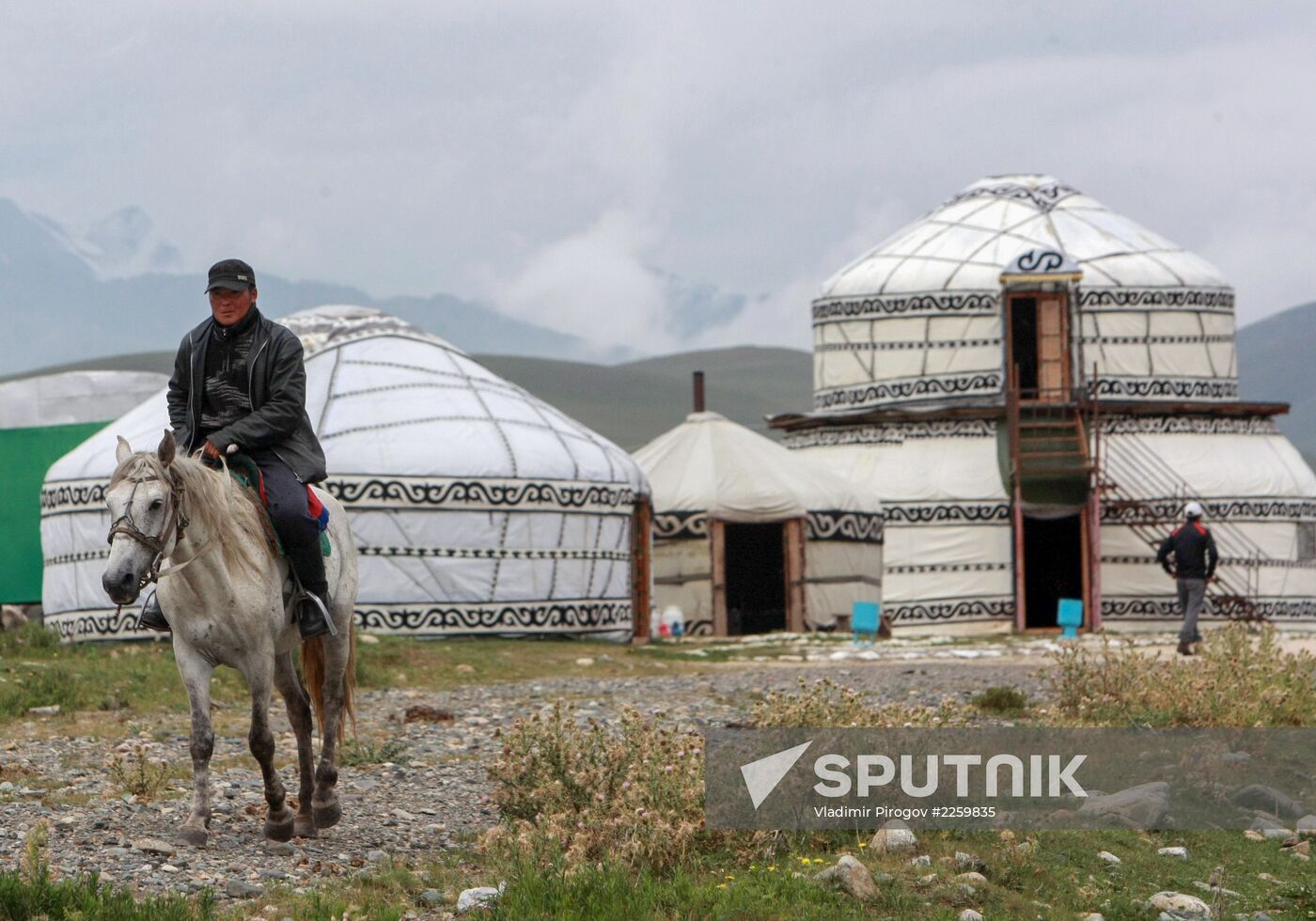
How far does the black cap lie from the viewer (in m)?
5.85

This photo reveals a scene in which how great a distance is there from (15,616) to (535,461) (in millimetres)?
4836

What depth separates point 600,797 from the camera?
5.70m

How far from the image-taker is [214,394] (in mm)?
5977

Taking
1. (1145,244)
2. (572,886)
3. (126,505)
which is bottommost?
(572,886)

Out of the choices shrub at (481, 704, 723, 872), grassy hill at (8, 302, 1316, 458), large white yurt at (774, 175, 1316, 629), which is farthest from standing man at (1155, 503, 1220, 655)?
grassy hill at (8, 302, 1316, 458)

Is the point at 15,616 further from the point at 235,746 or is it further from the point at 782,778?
the point at 782,778

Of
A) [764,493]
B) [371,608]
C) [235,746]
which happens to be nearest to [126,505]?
[235,746]

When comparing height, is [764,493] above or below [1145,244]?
below

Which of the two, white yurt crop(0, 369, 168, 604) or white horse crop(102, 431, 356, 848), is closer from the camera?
white horse crop(102, 431, 356, 848)

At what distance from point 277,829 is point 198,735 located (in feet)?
1.25

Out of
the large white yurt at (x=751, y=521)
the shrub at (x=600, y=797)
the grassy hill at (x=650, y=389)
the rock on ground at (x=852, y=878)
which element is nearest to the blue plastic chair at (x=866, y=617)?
the large white yurt at (x=751, y=521)

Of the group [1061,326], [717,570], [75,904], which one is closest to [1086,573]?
[1061,326]

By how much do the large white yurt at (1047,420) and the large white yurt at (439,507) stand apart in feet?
24.0

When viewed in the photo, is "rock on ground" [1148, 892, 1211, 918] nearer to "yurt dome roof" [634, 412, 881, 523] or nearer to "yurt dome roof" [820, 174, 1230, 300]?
"yurt dome roof" [634, 412, 881, 523]
